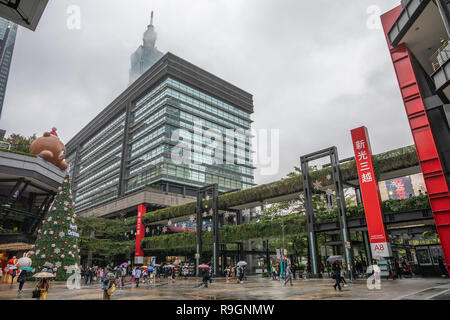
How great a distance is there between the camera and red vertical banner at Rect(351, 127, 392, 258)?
23.6 m

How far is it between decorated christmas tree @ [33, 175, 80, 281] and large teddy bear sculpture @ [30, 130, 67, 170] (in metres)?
7.59

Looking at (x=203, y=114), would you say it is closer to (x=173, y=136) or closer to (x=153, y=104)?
(x=153, y=104)

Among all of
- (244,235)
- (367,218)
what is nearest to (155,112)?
(244,235)

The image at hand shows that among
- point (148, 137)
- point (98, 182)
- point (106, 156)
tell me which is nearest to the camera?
point (148, 137)

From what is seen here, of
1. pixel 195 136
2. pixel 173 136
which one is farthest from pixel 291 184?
pixel 195 136

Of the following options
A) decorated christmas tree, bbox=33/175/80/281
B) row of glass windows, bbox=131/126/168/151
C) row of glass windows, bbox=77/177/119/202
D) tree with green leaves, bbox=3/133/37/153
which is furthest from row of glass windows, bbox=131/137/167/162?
decorated christmas tree, bbox=33/175/80/281

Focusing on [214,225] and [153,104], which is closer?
[214,225]

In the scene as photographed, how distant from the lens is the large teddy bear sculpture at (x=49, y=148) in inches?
1383

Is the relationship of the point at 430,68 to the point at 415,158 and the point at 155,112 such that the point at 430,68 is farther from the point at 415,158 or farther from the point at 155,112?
the point at 155,112

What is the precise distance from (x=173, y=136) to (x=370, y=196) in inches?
2062

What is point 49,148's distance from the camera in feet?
117

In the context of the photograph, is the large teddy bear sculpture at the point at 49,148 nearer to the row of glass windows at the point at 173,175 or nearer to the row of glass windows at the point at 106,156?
the row of glass windows at the point at 173,175

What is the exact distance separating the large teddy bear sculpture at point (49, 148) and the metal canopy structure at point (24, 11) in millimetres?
34843

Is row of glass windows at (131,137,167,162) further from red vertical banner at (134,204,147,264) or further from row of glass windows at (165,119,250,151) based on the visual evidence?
red vertical banner at (134,204,147,264)
